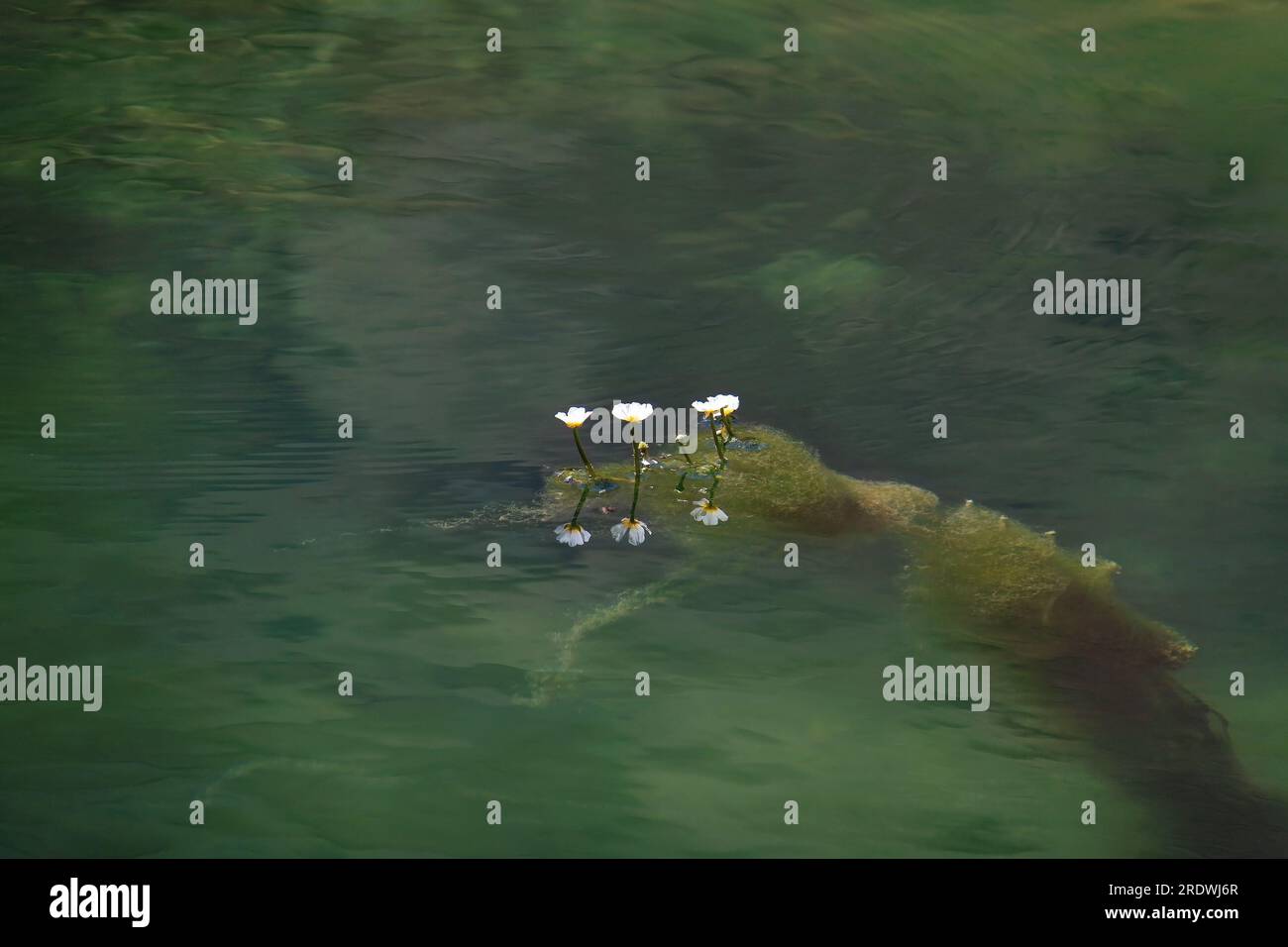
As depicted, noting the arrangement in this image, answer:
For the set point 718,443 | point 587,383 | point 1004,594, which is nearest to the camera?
point 1004,594

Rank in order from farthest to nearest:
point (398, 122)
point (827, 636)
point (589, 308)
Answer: point (398, 122) < point (589, 308) < point (827, 636)

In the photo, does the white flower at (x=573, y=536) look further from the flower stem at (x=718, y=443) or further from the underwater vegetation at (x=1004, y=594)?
the flower stem at (x=718, y=443)

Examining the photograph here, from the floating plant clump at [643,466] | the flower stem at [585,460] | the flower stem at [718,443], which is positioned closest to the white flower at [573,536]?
the floating plant clump at [643,466]

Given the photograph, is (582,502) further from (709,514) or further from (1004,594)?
(1004,594)

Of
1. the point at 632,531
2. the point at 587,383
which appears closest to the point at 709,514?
the point at 632,531

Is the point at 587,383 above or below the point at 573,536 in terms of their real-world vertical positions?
above

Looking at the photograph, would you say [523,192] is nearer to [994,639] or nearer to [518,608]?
[518,608]

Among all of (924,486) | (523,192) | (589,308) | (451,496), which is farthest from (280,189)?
(924,486)
